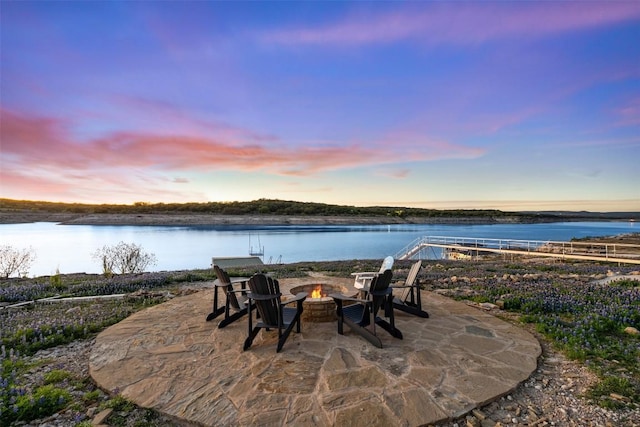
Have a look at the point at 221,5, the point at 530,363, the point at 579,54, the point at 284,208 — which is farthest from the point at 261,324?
the point at 284,208

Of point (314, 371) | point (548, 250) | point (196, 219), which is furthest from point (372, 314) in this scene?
point (196, 219)

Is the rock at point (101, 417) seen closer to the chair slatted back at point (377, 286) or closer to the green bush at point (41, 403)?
the green bush at point (41, 403)

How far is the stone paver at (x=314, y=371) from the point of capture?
227 centimetres

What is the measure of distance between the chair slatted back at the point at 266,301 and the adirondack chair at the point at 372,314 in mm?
741

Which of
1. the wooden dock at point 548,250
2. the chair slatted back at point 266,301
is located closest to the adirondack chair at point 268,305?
the chair slatted back at point 266,301

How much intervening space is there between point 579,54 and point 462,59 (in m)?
3.32

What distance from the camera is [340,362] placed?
3.01 meters

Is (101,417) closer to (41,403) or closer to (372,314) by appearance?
(41,403)

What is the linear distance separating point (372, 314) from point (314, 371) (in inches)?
38.6

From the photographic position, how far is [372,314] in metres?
3.47

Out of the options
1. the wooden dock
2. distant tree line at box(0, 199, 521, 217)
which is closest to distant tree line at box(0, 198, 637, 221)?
distant tree line at box(0, 199, 521, 217)

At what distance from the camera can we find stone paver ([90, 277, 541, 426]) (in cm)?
227

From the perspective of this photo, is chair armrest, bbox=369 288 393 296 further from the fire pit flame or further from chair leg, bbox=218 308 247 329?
chair leg, bbox=218 308 247 329

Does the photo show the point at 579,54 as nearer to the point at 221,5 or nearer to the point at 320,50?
the point at 320,50
